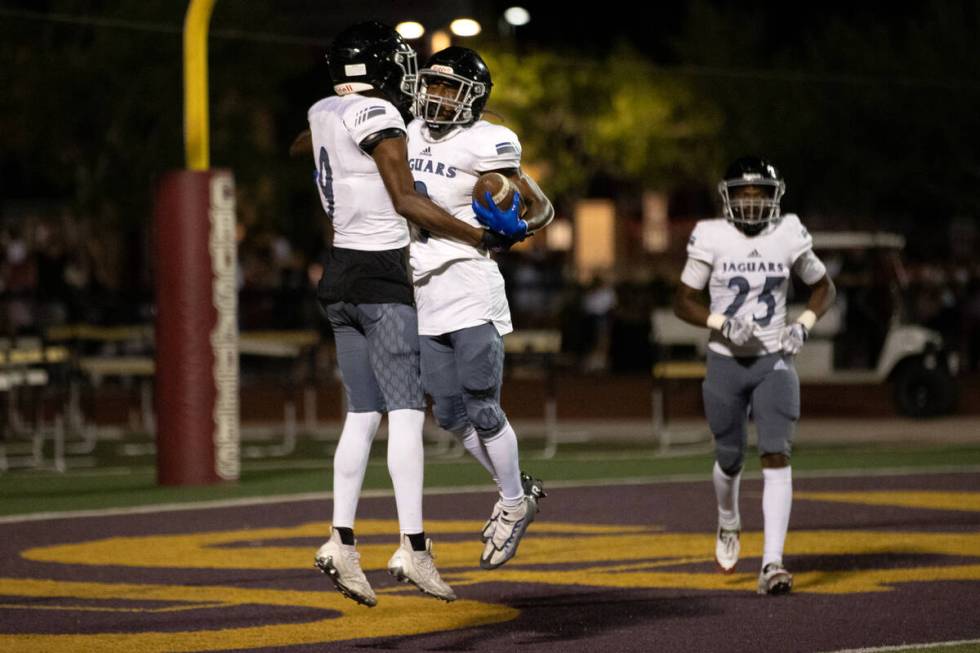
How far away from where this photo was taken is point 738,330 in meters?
9.16

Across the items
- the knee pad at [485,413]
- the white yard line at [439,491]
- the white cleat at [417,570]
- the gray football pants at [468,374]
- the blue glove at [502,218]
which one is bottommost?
the white yard line at [439,491]

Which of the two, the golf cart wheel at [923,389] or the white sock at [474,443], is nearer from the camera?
the white sock at [474,443]

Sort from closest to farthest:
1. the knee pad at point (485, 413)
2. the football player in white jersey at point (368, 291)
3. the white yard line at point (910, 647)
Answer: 1. the white yard line at point (910, 647)
2. the football player in white jersey at point (368, 291)
3. the knee pad at point (485, 413)

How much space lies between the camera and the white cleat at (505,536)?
26.2ft

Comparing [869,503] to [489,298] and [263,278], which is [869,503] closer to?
[489,298]

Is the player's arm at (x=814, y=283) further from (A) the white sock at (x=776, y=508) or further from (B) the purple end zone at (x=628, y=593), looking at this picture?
(B) the purple end zone at (x=628, y=593)

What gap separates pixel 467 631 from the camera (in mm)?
8047

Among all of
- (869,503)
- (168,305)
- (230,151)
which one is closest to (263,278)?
(230,151)

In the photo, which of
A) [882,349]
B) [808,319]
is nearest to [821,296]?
[808,319]

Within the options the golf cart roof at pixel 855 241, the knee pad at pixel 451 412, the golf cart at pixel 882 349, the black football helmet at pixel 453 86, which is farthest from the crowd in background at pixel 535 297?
the black football helmet at pixel 453 86

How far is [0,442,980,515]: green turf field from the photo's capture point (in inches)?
550

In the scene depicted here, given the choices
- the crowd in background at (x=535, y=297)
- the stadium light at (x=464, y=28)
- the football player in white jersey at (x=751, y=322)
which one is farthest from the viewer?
the crowd in background at (x=535, y=297)

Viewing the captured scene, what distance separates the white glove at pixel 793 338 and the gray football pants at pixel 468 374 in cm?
177

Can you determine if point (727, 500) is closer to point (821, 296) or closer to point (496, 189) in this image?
point (821, 296)
